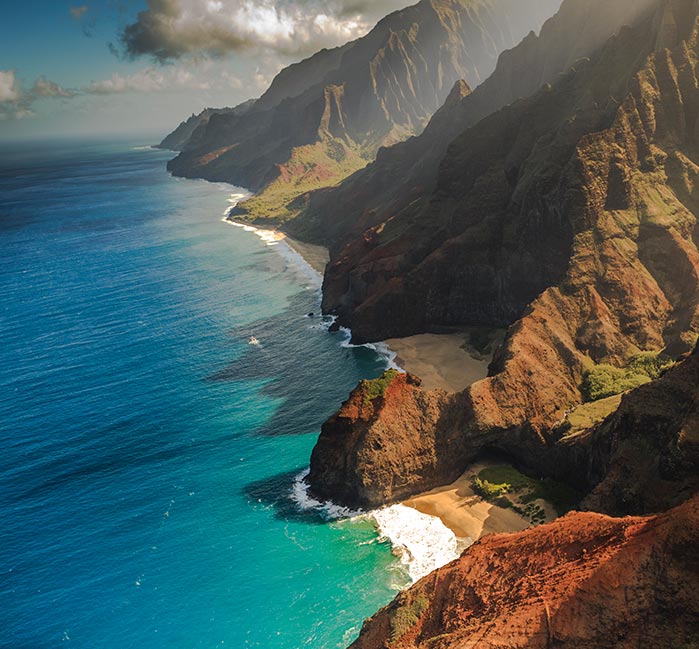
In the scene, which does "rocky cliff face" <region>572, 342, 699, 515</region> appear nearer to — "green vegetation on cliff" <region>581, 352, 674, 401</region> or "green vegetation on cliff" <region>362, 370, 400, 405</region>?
"green vegetation on cliff" <region>581, 352, 674, 401</region>

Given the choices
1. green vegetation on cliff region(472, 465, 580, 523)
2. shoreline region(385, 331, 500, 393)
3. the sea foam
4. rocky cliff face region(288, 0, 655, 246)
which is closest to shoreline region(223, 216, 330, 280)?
rocky cliff face region(288, 0, 655, 246)

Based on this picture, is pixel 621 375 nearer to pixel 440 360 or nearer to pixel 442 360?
pixel 442 360

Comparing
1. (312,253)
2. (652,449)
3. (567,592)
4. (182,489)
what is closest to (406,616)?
(567,592)

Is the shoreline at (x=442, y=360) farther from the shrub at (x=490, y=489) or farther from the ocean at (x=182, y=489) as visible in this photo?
the shrub at (x=490, y=489)

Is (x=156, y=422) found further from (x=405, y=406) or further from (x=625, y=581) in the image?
(x=625, y=581)

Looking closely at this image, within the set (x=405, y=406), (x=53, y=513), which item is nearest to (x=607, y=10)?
(x=405, y=406)

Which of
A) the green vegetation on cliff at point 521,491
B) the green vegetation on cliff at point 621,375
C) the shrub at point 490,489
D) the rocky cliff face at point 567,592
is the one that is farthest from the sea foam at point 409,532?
the green vegetation on cliff at point 621,375
